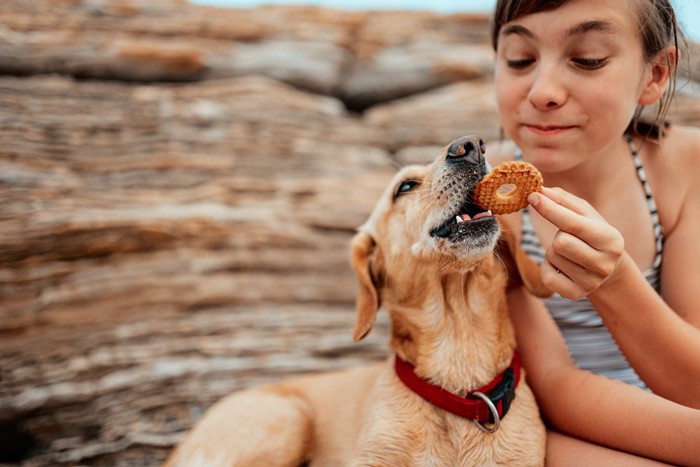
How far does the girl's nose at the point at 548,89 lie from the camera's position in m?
2.10

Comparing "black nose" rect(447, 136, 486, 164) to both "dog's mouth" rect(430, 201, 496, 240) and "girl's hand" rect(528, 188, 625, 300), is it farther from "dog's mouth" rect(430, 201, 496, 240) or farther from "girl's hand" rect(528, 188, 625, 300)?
"girl's hand" rect(528, 188, 625, 300)

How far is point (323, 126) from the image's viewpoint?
4.77 metres

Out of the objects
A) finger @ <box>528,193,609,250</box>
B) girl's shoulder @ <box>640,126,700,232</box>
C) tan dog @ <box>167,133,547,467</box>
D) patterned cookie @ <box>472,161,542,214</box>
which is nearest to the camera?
finger @ <box>528,193,609,250</box>

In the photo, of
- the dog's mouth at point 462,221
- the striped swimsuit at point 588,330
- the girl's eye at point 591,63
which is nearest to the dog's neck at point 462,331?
the dog's mouth at point 462,221

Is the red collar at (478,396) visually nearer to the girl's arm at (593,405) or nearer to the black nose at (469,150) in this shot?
the girl's arm at (593,405)

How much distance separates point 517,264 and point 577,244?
67 cm

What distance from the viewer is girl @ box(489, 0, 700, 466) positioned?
190cm

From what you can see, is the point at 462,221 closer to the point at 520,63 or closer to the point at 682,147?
the point at 520,63

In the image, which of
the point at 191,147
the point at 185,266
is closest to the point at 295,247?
the point at 185,266

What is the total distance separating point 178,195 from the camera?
161 inches

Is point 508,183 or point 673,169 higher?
point 508,183

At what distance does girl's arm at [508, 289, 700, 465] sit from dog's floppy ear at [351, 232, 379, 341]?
2.01 ft

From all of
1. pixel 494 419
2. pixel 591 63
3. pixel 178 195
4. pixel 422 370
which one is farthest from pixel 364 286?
pixel 178 195

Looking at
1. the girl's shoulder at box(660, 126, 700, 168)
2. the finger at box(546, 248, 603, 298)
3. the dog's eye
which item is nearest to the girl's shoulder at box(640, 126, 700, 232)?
the girl's shoulder at box(660, 126, 700, 168)
